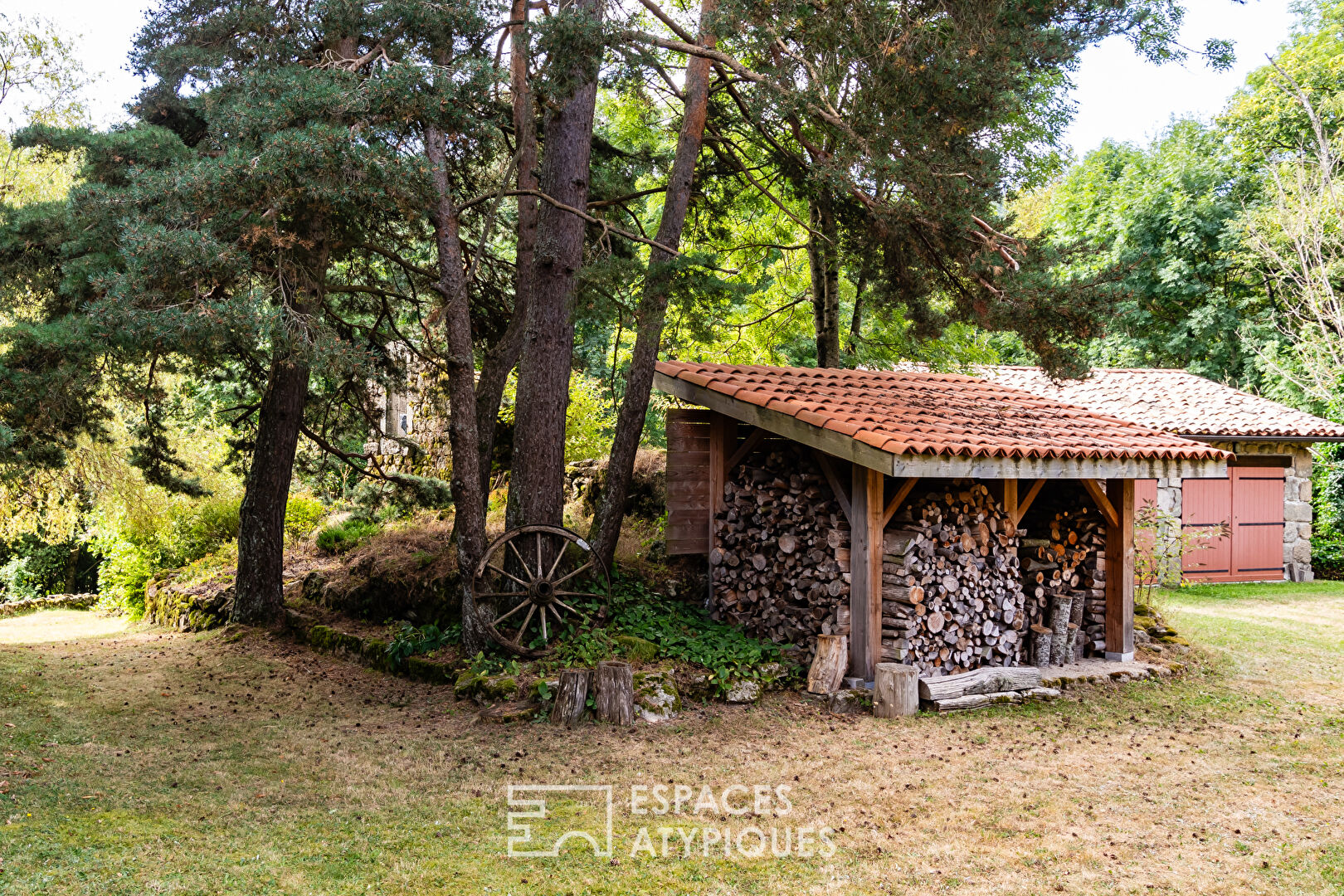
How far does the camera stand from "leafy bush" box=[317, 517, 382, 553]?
12344 mm

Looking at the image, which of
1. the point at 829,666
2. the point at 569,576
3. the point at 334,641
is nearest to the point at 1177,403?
the point at 829,666

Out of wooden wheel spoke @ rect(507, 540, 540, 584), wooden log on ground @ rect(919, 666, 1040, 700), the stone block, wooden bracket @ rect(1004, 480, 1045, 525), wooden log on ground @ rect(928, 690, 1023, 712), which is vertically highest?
wooden bracket @ rect(1004, 480, 1045, 525)

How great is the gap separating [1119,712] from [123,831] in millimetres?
6948

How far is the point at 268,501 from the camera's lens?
416 inches

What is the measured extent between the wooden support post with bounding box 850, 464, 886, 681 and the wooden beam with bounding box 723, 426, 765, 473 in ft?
4.57

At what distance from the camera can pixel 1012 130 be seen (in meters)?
13.3

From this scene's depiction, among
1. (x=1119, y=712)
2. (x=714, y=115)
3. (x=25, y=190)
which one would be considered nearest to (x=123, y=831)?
(x=1119, y=712)

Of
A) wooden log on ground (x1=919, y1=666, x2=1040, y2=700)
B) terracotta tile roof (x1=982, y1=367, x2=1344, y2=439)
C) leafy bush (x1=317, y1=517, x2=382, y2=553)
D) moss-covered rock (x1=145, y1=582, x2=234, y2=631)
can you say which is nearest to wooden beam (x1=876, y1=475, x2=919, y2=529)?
wooden log on ground (x1=919, y1=666, x2=1040, y2=700)

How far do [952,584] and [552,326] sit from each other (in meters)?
4.25

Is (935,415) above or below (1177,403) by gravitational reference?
below

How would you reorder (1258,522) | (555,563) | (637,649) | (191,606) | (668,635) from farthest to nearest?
(1258,522), (191,606), (668,635), (555,563), (637,649)
